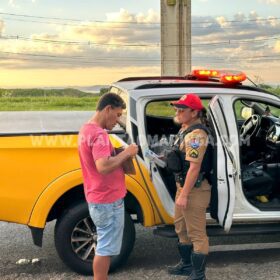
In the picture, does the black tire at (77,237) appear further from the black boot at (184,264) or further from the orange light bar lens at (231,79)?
the orange light bar lens at (231,79)

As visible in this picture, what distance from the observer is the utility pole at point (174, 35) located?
27703 millimetres

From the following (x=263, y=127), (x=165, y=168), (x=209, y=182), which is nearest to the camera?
(x=209, y=182)

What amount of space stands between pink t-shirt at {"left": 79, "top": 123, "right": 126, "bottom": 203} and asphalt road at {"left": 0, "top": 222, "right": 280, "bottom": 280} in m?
1.13

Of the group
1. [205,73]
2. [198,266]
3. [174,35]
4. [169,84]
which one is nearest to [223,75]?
[205,73]

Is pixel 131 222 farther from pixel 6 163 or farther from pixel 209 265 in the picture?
pixel 6 163

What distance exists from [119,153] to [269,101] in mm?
1735

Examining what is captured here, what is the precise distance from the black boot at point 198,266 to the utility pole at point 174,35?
24.2m

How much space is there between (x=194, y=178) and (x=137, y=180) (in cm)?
64

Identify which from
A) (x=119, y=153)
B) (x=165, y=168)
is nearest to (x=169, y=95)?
(x=165, y=168)

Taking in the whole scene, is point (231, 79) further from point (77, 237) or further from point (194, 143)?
point (77, 237)

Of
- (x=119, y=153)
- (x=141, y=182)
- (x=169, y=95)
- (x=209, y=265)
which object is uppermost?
(x=169, y=95)

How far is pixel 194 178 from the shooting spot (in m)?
3.66

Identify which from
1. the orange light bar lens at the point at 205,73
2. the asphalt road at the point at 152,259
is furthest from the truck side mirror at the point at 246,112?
the asphalt road at the point at 152,259

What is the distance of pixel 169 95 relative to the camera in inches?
168
